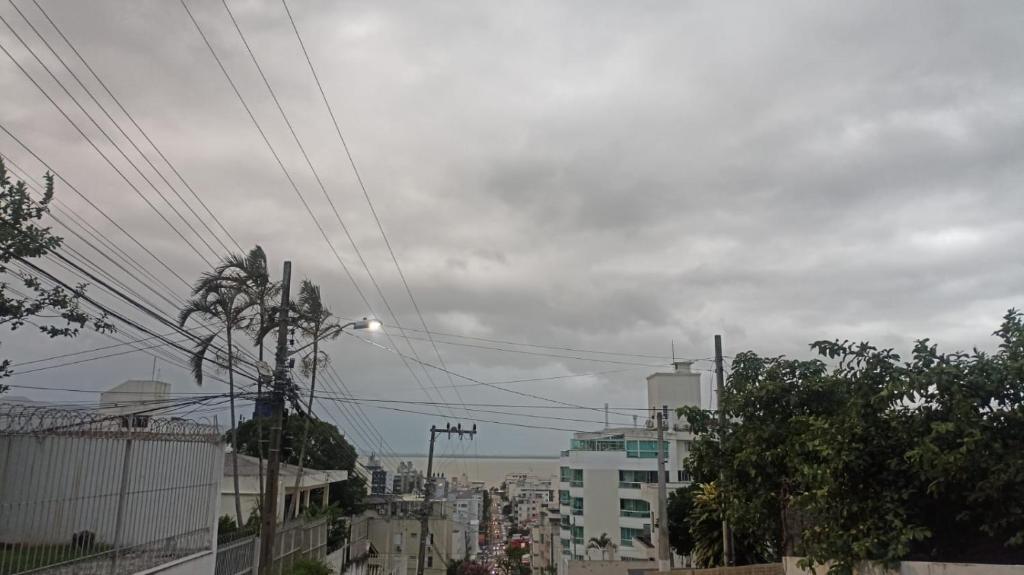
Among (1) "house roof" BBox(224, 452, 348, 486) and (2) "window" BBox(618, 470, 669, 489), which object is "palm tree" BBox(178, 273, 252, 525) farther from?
(2) "window" BBox(618, 470, 669, 489)

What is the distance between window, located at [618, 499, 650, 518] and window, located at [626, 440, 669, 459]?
10.4 feet

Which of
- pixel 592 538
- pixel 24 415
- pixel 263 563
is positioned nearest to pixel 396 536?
pixel 592 538

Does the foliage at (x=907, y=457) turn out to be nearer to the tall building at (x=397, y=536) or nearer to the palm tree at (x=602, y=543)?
the tall building at (x=397, y=536)

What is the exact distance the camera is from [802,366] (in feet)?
46.8

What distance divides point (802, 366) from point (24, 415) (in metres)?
13.0

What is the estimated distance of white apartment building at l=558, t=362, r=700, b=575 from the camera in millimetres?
51344

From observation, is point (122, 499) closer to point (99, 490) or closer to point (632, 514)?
point (99, 490)

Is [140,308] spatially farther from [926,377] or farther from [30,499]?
[926,377]

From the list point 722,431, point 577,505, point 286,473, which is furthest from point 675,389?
point 722,431

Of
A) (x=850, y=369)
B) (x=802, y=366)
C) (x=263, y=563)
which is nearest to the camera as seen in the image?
(x=850, y=369)

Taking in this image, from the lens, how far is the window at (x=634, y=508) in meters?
51.5

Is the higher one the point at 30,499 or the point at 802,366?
the point at 802,366

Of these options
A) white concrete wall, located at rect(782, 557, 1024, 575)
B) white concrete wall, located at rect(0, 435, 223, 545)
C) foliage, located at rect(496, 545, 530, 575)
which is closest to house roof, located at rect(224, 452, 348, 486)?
white concrete wall, located at rect(0, 435, 223, 545)

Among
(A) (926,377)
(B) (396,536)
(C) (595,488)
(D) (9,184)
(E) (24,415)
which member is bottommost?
(B) (396,536)
